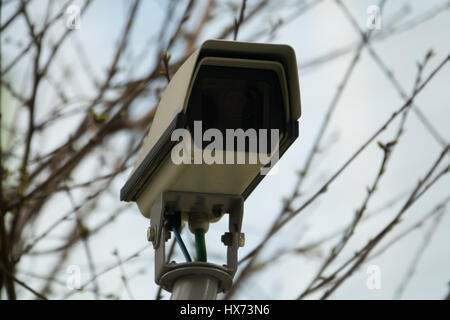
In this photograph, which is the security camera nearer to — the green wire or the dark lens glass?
the dark lens glass

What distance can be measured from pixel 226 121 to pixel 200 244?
11.0 inches

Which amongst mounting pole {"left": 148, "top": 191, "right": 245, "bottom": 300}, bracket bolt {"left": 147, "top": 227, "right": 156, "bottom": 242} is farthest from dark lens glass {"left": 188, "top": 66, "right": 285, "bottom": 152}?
bracket bolt {"left": 147, "top": 227, "right": 156, "bottom": 242}

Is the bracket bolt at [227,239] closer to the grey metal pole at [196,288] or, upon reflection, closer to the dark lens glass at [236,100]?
the grey metal pole at [196,288]

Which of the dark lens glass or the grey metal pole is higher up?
the dark lens glass

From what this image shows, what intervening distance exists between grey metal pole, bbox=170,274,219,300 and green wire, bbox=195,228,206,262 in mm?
66

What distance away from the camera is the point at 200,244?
163cm

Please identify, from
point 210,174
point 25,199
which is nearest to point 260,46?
point 210,174

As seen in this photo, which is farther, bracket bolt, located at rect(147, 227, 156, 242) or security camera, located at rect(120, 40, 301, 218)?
bracket bolt, located at rect(147, 227, 156, 242)

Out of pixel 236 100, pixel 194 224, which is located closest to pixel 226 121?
pixel 236 100

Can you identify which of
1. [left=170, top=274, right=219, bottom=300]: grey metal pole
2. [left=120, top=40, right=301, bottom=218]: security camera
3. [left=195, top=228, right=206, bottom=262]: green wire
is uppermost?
[left=120, top=40, right=301, bottom=218]: security camera

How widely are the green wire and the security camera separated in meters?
0.11

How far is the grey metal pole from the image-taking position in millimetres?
1524

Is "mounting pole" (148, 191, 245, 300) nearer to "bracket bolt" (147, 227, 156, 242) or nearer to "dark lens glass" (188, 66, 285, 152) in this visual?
"bracket bolt" (147, 227, 156, 242)

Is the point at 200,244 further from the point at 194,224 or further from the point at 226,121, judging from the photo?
the point at 226,121
